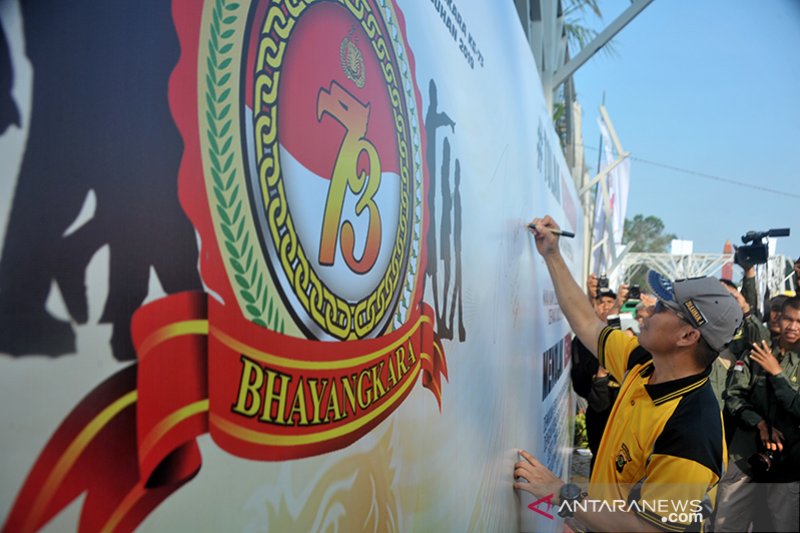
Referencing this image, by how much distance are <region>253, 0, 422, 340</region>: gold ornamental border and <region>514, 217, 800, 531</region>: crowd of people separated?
52cm

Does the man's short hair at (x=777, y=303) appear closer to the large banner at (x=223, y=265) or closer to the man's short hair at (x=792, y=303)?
the man's short hair at (x=792, y=303)

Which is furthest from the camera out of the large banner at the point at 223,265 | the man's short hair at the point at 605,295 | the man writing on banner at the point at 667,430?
the man's short hair at the point at 605,295

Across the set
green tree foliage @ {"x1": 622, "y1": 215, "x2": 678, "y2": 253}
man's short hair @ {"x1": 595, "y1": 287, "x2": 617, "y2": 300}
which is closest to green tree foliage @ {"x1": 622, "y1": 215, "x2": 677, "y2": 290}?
green tree foliage @ {"x1": 622, "y1": 215, "x2": 678, "y2": 253}

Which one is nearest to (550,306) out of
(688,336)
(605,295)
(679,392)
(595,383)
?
(595,383)

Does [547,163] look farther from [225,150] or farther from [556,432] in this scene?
[225,150]

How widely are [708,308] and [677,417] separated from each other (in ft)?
1.11

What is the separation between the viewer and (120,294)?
20.0 inches

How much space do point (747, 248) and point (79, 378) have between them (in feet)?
11.9

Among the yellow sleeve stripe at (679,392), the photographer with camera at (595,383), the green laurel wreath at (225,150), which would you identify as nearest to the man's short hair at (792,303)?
the photographer with camera at (595,383)

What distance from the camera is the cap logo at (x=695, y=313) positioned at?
5.26ft

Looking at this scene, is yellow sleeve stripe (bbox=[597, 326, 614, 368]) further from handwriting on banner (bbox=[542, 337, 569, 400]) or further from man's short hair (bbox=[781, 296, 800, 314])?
man's short hair (bbox=[781, 296, 800, 314])

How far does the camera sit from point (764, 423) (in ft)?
9.65

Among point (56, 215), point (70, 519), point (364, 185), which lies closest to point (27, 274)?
point (56, 215)

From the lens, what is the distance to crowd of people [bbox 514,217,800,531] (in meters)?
1.36
